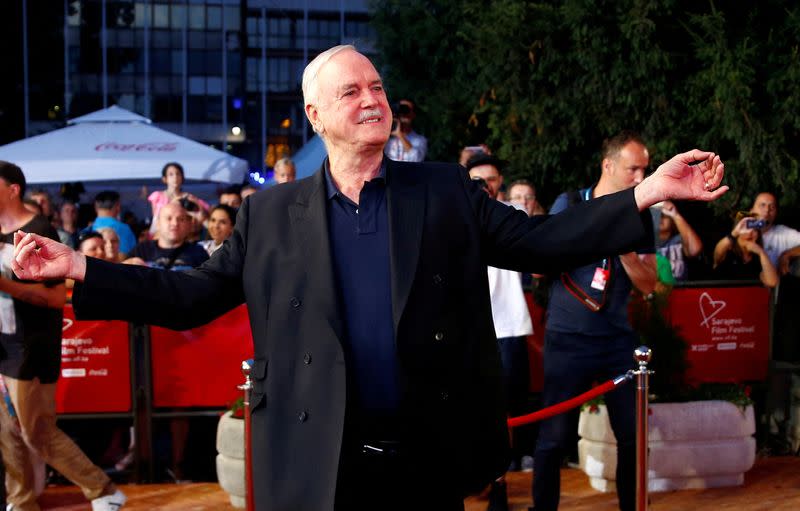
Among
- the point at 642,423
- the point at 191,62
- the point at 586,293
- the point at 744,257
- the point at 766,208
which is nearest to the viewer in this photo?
the point at 642,423

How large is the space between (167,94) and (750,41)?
45181 mm

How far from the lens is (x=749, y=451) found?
7.29 m

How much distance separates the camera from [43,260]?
305 centimetres

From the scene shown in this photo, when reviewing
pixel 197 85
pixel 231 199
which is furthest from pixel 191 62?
pixel 231 199

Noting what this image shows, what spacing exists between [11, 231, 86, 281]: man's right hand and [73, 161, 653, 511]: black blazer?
0.15 feet

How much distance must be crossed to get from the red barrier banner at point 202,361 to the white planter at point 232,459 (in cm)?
57

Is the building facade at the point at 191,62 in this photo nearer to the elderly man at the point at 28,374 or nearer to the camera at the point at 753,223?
the camera at the point at 753,223

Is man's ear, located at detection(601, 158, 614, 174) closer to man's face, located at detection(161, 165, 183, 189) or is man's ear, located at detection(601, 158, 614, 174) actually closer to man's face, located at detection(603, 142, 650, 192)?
man's face, located at detection(603, 142, 650, 192)

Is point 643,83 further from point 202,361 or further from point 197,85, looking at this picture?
point 197,85

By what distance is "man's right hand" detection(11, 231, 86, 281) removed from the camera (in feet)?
9.85

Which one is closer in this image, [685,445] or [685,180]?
[685,180]

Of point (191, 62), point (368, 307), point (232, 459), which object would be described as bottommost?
point (232, 459)

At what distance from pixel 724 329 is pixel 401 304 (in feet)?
19.0

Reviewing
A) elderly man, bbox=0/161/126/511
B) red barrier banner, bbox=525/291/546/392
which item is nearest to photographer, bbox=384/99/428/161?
red barrier banner, bbox=525/291/546/392
